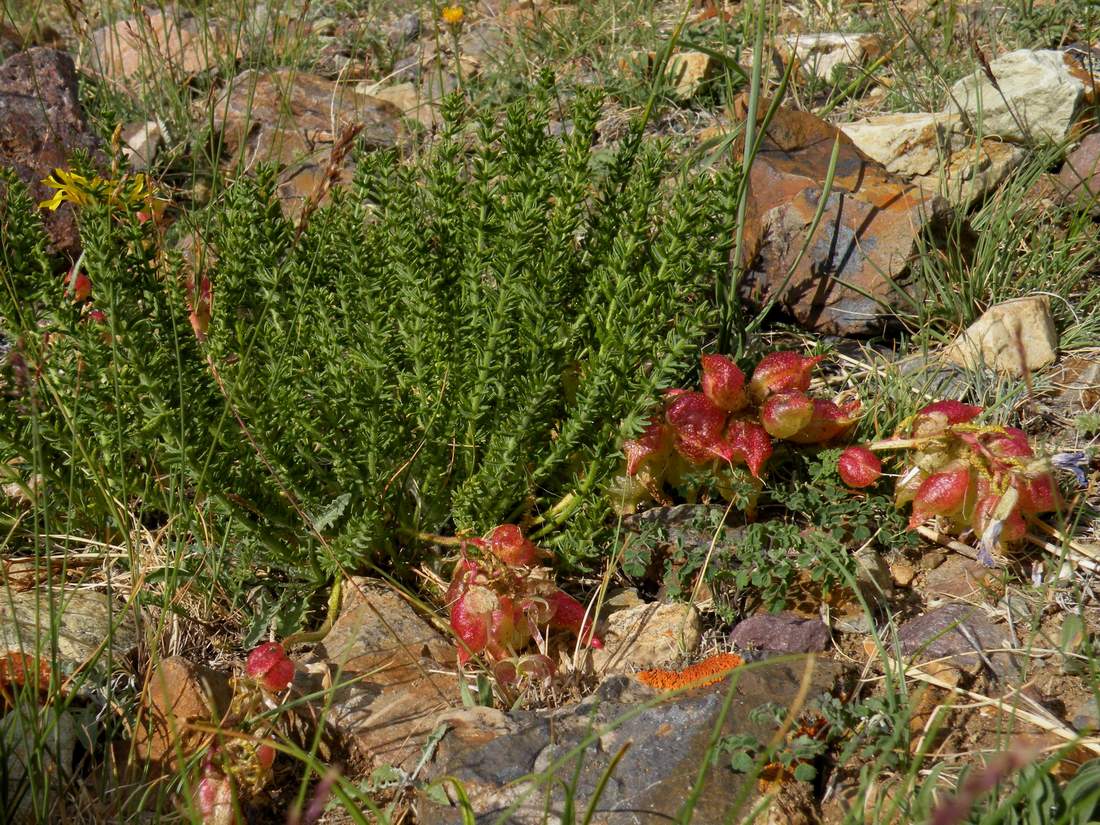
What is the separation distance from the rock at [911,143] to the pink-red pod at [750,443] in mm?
1652

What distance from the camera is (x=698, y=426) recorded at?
8.93 feet

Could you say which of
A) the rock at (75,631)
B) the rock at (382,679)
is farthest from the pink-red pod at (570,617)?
the rock at (75,631)

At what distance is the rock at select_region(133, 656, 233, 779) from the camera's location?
84.7 inches

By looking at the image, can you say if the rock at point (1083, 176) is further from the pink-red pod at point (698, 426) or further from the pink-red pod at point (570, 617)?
the pink-red pod at point (570, 617)

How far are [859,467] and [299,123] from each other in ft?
10.8

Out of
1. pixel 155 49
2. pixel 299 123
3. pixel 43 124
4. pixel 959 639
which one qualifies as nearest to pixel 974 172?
pixel 959 639

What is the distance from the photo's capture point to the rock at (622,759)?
1.95 m

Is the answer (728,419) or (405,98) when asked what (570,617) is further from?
(405,98)

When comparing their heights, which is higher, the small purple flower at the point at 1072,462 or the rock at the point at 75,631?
the small purple flower at the point at 1072,462

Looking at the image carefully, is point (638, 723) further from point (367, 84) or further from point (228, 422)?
point (367, 84)

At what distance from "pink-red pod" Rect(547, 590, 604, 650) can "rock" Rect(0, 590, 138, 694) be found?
96 centimetres

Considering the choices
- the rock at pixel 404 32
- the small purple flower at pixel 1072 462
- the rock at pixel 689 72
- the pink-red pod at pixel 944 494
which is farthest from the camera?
the rock at pixel 404 32

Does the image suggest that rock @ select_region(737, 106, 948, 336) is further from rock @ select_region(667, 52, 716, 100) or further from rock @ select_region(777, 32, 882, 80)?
rock @ select_region(777, 32, 882, 80)

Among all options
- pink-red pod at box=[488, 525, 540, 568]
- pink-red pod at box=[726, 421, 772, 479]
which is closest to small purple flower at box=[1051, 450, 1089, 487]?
pink-red pod at box=[726, 421, 772, 479]
